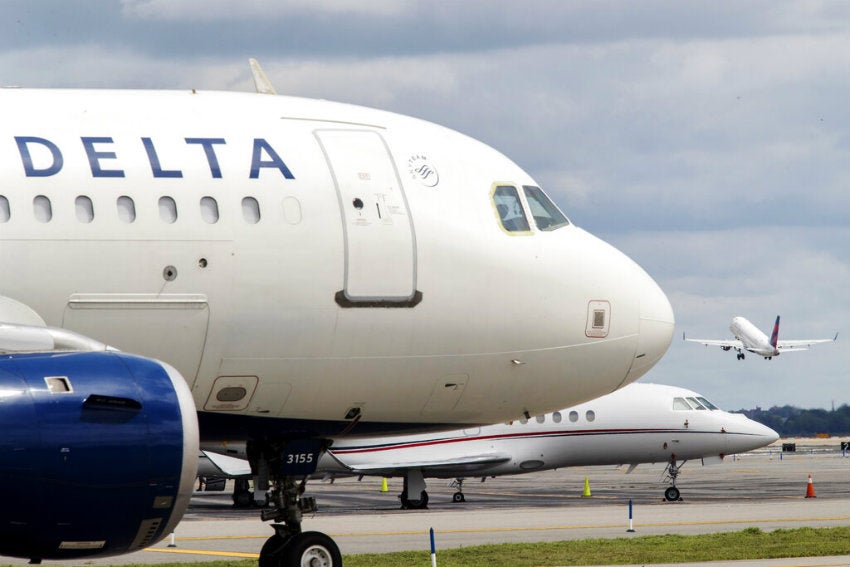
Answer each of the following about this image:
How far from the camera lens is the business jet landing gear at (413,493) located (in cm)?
3847

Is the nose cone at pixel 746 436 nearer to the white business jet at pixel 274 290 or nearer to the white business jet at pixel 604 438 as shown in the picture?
the white business jet at pixel 604 438

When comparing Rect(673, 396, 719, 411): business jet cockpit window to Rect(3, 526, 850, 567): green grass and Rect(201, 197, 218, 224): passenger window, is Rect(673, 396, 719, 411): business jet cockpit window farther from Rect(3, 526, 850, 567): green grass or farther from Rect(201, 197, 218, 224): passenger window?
Rect(201, 197, 218, 224): passenger window

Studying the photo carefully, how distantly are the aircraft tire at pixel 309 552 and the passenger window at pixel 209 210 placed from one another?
3.47m

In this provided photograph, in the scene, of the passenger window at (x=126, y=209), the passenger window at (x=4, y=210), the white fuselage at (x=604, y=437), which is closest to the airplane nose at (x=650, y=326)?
the passenger window at (x=126, y=209)

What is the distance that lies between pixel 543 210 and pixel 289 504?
13.3ft

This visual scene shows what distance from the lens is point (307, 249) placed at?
12.6m

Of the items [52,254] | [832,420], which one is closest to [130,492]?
[52,254]

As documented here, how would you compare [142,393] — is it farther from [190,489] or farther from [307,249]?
[307,249]

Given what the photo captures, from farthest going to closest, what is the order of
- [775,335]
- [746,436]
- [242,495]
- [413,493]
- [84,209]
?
[775,335] → [746,436] → [242,495] → [413,493] → [84,209]

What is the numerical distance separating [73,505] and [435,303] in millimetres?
4831

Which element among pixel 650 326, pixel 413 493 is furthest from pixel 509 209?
pixel 413 493

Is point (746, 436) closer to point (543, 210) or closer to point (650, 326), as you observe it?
point (650, 326)

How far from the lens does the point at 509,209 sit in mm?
14086

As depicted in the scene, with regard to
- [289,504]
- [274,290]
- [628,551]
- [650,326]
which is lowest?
[628,551]
